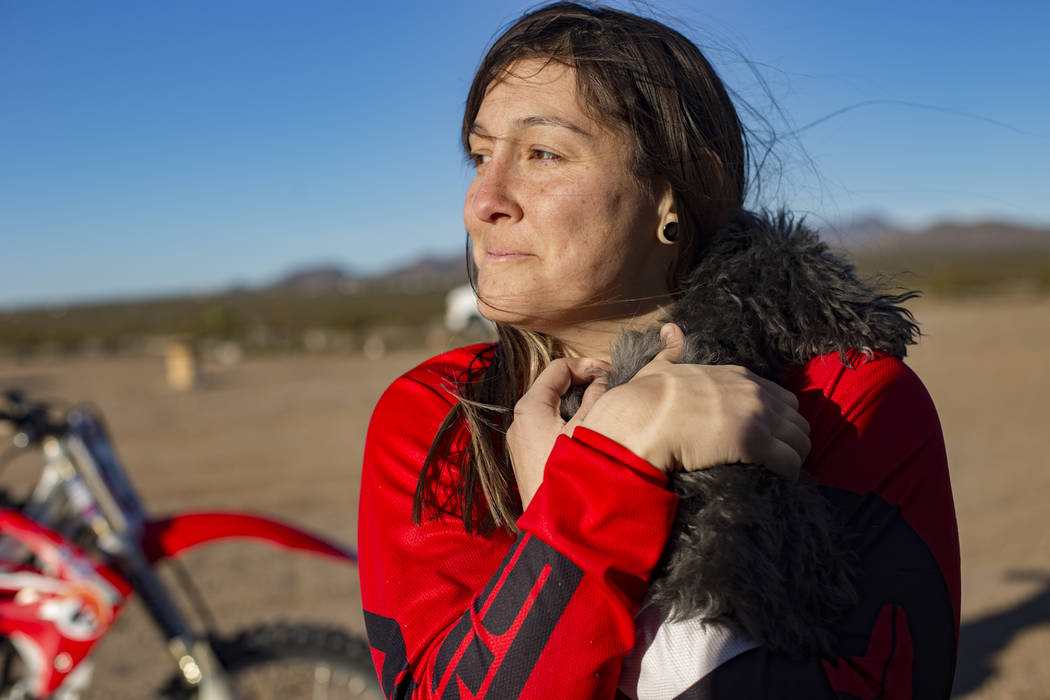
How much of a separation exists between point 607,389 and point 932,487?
0.57m

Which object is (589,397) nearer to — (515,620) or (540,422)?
(540,422)

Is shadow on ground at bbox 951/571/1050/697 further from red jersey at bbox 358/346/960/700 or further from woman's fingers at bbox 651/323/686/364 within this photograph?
woman's fingers at bbox 651/323/686/364

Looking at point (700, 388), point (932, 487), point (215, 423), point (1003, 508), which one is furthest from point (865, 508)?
point (215, 423)

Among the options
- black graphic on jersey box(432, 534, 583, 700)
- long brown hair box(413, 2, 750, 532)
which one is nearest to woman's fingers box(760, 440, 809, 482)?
black graphic on jersey box(432, 534, 583, 700)

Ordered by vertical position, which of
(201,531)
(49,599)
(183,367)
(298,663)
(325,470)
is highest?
(201,531)

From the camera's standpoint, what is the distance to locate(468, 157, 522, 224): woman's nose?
1633mm

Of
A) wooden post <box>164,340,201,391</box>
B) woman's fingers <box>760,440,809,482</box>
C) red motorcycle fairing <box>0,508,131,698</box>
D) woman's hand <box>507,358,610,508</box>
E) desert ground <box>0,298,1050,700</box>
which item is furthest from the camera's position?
wooden post <box>164,340,201,391</box>

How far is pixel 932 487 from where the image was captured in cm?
139

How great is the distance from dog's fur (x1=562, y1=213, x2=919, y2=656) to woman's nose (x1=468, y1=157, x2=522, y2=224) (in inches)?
13.8

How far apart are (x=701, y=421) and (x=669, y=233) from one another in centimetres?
59

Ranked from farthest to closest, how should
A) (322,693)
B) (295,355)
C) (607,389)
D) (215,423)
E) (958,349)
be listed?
(295,355) → (958,349) → (215,423) → (322,693) → (607,389)

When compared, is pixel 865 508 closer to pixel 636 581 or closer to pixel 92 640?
pixel 636 581

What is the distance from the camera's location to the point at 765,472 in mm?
1311

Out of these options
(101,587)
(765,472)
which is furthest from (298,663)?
(765,472)
